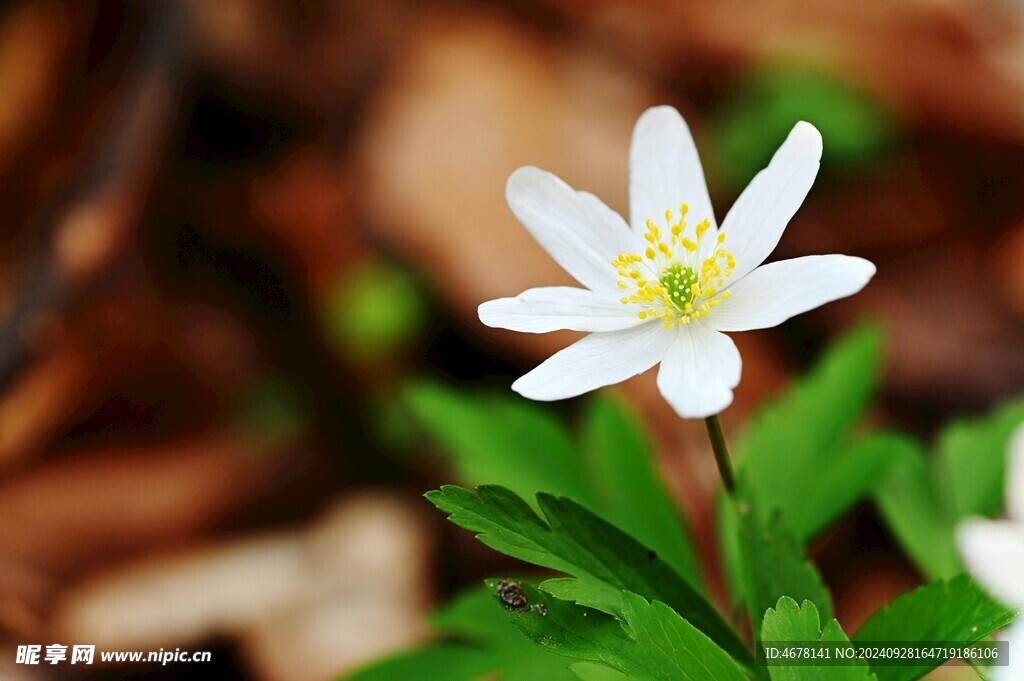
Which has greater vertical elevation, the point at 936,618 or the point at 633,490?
the point at 633,490

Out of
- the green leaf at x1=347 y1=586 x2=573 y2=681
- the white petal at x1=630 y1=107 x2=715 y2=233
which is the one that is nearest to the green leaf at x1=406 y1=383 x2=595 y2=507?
the green leaf at x1=347 y1=586 x2=573 y2=681

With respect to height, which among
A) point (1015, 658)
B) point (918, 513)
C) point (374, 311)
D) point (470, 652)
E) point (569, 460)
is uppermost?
point (374, 311)

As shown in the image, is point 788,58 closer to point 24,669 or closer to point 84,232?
point 84,232

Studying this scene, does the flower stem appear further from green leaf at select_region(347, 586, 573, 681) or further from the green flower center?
green leaf at select_region(347, 586, 573, 681)

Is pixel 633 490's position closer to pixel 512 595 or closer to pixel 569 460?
pixel 569 460

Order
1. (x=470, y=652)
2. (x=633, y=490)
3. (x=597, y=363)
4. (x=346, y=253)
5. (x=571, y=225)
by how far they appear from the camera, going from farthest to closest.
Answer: (x=346, y=253) < (x=633, y=490) < (x=470, y=652) < (x=571, y=225) < (x=597, y=363)

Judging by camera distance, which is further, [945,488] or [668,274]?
[945,488]

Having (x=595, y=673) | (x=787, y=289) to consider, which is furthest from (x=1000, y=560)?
(x=595, y=673)
